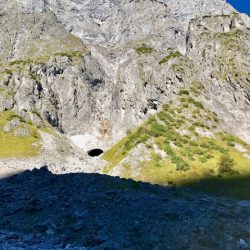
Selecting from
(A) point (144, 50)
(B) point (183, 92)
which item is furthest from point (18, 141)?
(A) point (144, 50)

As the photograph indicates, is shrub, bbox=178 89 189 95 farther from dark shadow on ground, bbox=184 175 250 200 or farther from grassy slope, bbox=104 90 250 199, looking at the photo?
dark shadow on ground, bbox=184 175 250 200

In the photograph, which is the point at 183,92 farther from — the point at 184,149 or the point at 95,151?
the point at 184,149

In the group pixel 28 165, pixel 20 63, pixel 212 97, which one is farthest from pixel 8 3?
pixel 28 165

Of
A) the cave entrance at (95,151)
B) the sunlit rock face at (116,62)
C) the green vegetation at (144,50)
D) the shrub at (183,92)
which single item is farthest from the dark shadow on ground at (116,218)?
the green vegetation at (144,50)

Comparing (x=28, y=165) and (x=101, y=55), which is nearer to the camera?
(x=28, y=165)

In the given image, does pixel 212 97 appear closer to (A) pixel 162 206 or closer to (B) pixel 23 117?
(B) pixel 23 117

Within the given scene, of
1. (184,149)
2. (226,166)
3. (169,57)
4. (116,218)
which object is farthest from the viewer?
(169,57)

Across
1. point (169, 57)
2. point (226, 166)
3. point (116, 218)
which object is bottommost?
point (226, 166)
